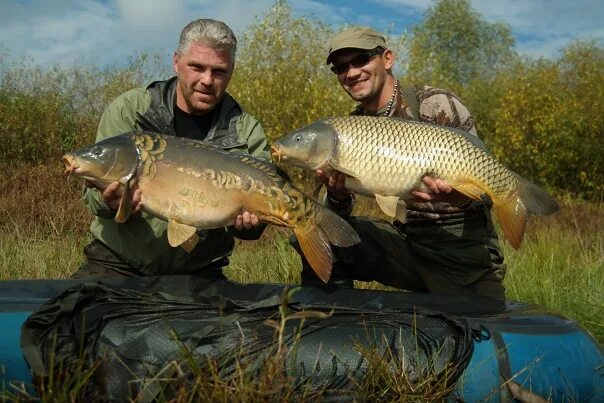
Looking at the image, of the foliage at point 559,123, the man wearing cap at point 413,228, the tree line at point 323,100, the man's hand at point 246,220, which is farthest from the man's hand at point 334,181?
the foliage at point 559,123

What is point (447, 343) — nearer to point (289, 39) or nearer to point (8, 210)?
point (8, 210)

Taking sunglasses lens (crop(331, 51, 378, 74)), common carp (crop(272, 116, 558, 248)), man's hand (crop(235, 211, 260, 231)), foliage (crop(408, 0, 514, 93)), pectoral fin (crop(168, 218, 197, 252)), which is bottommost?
foliage (crop(408, 0, 514, 93))

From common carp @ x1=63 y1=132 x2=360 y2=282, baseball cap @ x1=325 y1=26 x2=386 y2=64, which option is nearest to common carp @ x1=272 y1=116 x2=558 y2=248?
common carp @ x1=63 y1=132 x2=360 y2=282

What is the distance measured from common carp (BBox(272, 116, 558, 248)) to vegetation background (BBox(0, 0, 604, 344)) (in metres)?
1.13

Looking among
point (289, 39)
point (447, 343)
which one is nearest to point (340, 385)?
point (447, 343)

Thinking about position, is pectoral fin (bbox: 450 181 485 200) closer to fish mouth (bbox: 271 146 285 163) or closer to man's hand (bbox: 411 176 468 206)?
man's hand (bbox: 411 176 468 206)

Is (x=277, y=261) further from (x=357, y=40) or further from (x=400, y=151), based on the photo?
(x=400, y=151)

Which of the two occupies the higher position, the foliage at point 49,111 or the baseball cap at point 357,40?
the baseball cap at point 357,40

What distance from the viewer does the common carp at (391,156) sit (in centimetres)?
243

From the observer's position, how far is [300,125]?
12.0 metres

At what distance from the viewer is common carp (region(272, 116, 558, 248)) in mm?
2432

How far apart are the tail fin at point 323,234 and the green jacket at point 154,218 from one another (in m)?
0.36

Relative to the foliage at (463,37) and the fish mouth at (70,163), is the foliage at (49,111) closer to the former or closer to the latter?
the fish mouth at (70,163)

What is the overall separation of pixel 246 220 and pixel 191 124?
0.77 metres
